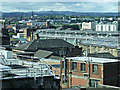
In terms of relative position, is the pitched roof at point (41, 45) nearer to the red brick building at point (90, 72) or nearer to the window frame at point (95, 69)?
the red brick building at point (90, 72)

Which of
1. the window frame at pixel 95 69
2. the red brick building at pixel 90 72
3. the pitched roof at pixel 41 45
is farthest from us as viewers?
the pitched roof at pixel 41 45

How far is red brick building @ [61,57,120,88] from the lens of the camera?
25.6 m

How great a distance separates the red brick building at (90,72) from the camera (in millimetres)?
25609

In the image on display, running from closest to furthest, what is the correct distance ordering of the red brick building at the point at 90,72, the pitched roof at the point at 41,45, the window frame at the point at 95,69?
the red brick building at the point at 90,72
the window frame at the point at 95,69
the pitched roof at the point at 41,45

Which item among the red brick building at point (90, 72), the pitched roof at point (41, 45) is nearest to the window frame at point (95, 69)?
the red brick building at point (90, 72)

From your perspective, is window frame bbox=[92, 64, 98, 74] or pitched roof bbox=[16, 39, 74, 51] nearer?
window frame bbox=[92, 64, 98, 74]

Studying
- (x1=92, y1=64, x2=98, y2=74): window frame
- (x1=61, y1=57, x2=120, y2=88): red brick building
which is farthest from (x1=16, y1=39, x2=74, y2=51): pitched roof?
(x1=92, y1=64, x2=98, y2=74): window frame

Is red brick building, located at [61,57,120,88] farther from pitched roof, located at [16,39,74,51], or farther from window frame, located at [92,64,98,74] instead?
pitched roof, located at [16,39,74,51]

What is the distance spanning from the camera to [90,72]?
87.9 feet

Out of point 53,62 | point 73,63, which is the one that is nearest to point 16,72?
point 73,63

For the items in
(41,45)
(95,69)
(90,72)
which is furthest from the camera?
(41,45)

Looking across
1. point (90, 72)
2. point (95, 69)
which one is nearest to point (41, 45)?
point (90, 72)

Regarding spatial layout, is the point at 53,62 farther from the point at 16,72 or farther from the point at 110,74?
the point at 16,72

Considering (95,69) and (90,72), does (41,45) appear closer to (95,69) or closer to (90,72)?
(90,72)
